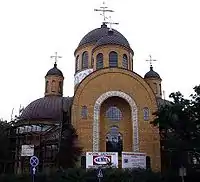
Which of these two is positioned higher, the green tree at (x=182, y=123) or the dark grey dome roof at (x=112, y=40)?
the dark grey dome roof at (x=112, y=40)

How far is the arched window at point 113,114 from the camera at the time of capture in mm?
36688

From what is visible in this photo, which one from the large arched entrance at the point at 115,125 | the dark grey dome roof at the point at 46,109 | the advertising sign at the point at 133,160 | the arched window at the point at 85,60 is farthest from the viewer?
the arched window at the point at 85,60

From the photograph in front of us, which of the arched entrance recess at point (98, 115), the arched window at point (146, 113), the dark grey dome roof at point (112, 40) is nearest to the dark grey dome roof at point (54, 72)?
the dark grey dome roof at point (112, 40)

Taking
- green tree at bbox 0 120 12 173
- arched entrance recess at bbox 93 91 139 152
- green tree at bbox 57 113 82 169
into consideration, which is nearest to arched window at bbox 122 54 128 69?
arched entrance recess at bbox 93 91 139 152

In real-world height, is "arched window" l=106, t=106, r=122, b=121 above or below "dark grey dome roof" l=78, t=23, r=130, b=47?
below

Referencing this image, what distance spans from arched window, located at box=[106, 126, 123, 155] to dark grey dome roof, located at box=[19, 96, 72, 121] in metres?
7.00

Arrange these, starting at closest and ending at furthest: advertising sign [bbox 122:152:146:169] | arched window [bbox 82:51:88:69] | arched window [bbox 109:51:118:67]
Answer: advertising sign [bbox 122:152:146:169] < arched window [bbox 109:51:118:67] < arched window [bbox 82:51:88:69]

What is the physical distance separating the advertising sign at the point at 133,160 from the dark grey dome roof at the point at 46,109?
1105cm

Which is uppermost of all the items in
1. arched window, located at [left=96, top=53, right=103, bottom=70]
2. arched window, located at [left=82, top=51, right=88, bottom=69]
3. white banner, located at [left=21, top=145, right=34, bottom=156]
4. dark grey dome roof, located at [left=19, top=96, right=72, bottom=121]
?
arched window, located at [left=82, top=51, right=88, bottom=69]

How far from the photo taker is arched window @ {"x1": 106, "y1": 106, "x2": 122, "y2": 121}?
36.7 metres

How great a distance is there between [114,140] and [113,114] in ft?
8.67

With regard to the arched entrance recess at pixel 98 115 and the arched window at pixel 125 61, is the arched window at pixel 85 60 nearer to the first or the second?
the arched window at pixel 125 61

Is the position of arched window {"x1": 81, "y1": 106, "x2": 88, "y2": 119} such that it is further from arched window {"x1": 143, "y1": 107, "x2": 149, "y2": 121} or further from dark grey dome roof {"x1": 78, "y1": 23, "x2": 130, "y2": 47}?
dark grey dome roof {"x1": 78, "y1": 23, "x2": 130, "y2": 47}

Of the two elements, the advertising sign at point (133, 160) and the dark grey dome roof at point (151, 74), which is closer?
the advertising sign at point (133, 160)
